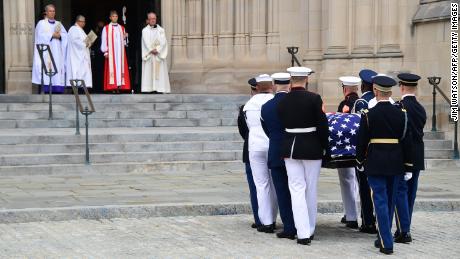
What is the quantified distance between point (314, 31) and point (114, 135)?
258 inches

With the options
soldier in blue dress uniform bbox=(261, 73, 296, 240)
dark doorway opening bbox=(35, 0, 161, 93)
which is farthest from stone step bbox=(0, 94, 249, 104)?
soldier in blue dress uniform bbox=(261, 73, 296, 240)

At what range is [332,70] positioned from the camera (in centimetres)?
1969

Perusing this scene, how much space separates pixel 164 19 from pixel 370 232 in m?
13.2

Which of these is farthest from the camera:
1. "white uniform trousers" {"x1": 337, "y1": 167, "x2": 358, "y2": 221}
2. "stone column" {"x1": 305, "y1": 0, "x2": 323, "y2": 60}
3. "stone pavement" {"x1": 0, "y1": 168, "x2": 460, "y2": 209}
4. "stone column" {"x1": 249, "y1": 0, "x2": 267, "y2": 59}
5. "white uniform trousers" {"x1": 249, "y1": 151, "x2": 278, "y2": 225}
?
"stone column" {"x1": 249, "y1": 0, "x2": 267, "y2": 59}

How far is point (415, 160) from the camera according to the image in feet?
31.2

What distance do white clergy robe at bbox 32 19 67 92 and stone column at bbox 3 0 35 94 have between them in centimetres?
33

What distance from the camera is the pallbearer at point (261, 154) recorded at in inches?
400

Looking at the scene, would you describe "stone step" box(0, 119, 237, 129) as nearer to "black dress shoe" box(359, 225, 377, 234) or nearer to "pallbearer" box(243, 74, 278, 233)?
"pallbearer" box(243, 74, 278, 233)

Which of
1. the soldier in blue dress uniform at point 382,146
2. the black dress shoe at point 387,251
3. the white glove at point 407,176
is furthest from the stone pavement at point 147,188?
the black dress shoe at point 387,251

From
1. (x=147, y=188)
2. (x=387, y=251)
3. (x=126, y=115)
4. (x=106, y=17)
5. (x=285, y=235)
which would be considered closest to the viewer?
(x=387, y=251)

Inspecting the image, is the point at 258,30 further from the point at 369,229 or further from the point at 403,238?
the point at 403,238

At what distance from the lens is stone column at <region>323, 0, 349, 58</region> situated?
19.6 metres

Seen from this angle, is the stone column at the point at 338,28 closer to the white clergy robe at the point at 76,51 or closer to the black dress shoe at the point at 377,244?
the white clergy robe at the point at 76,51

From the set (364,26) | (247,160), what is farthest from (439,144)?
(247,160)
